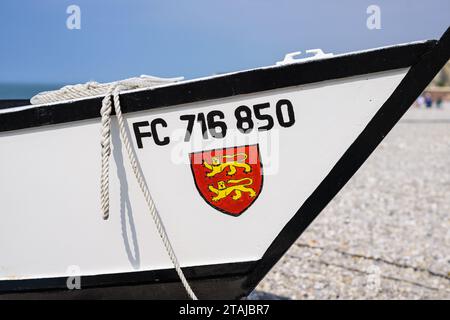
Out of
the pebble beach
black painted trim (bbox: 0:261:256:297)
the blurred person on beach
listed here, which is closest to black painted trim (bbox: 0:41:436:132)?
black painted trim (bbox: 0:261:256:297)

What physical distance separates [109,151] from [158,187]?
379 millimetres

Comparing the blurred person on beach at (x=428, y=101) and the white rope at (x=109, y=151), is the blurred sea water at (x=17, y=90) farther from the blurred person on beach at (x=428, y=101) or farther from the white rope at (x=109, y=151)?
the blurred person on beach at (x=428, y=101)

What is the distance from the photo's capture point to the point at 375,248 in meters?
6.17

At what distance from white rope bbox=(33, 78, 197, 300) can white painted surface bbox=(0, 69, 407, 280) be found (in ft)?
0.28

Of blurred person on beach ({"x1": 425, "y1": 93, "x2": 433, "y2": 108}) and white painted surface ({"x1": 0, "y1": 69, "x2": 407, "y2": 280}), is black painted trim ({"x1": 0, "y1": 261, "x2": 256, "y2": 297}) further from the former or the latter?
blurred person on beach ({"x1": 425, "y1": 93, "x2": 433, "y2": 108})

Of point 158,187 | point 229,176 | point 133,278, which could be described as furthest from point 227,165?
point 133,278

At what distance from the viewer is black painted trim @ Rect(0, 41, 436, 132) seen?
2785 millimetres

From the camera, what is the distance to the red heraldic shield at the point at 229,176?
295 centimetres

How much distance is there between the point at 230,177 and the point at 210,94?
501 mm

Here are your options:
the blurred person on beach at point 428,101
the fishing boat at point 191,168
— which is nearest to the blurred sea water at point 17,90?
the fishing boat at point 191,168

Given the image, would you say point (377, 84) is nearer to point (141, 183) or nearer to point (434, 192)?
point (141, 183)

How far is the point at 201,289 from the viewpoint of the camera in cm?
331
